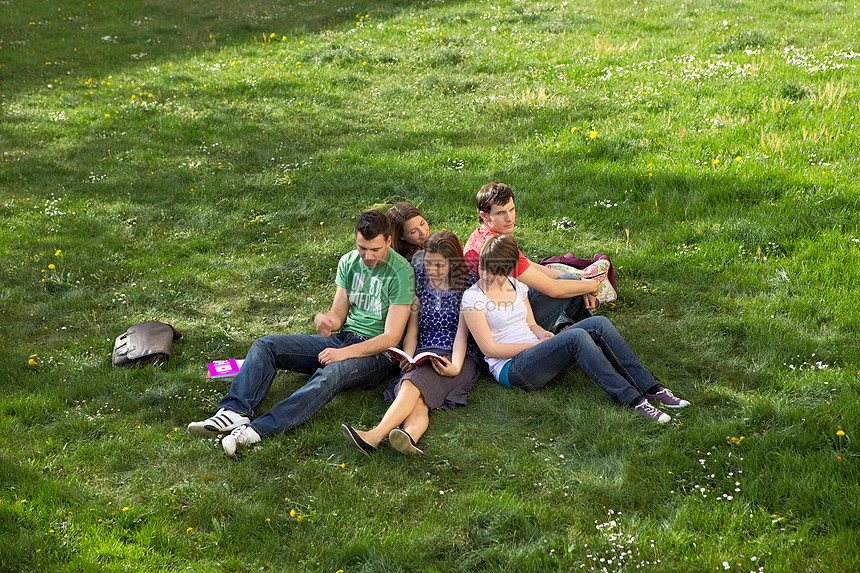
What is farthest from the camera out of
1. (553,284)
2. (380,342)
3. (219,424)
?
(553,284)

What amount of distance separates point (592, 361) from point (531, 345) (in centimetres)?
53

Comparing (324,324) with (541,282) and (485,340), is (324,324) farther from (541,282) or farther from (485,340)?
(541,282)

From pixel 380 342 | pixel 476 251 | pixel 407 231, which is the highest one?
pixel 407 231

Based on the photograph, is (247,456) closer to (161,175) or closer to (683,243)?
(683,243)

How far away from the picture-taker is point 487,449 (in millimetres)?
4562

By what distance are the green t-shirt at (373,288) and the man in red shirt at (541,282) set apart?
579mm

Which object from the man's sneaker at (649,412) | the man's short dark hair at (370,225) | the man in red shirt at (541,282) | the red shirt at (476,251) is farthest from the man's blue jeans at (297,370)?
the man's sneaker at (649,412)

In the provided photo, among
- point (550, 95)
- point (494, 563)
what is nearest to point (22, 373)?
point (494, 563)

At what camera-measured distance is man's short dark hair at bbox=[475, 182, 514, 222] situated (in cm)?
550

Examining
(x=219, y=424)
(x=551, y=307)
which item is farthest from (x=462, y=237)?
(x=219, y=424)

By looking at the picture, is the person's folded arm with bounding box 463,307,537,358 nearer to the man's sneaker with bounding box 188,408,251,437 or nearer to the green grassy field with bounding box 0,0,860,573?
the green grassy field with bounding box 0,0,860,573

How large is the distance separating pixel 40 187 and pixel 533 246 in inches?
275

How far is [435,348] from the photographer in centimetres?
521

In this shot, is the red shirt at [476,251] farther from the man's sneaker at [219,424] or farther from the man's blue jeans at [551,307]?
the man's sneaker at [219,424]
